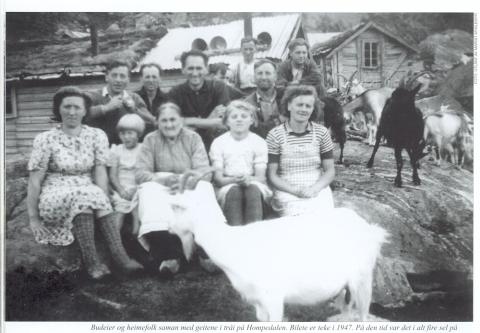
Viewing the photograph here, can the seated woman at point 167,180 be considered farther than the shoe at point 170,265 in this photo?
No

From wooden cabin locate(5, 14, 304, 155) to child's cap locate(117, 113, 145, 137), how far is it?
57 cm

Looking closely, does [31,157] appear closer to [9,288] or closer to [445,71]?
[9,288]

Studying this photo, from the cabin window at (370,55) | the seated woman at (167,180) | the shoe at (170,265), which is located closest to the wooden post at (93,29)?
the seated woman at (167,180)

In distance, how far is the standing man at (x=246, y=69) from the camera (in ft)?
14.5

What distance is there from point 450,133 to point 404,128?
1.51 ft

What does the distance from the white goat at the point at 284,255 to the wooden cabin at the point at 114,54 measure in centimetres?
152

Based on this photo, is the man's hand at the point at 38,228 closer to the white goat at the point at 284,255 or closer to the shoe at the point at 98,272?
the shoe at the point at 98,272

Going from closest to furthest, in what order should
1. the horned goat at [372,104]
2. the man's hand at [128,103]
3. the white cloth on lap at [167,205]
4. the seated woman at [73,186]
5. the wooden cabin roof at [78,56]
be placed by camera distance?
the white cloth on lap at [167,205] < the seated woman at [73,186] < the man's hand at [128,103] < the wooden cabin roof at [78,56] < the horned goat at [372,104]

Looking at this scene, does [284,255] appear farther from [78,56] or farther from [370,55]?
[78,56]

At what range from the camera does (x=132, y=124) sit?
4055 mm

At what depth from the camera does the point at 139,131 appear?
161 inches

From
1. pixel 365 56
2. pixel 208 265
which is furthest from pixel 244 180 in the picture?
pixel 365 56

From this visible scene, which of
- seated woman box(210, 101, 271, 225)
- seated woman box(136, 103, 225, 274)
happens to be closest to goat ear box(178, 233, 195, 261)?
seated woman box(136, 103, 225, 274)

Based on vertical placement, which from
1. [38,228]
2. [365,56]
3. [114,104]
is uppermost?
[365,56]
